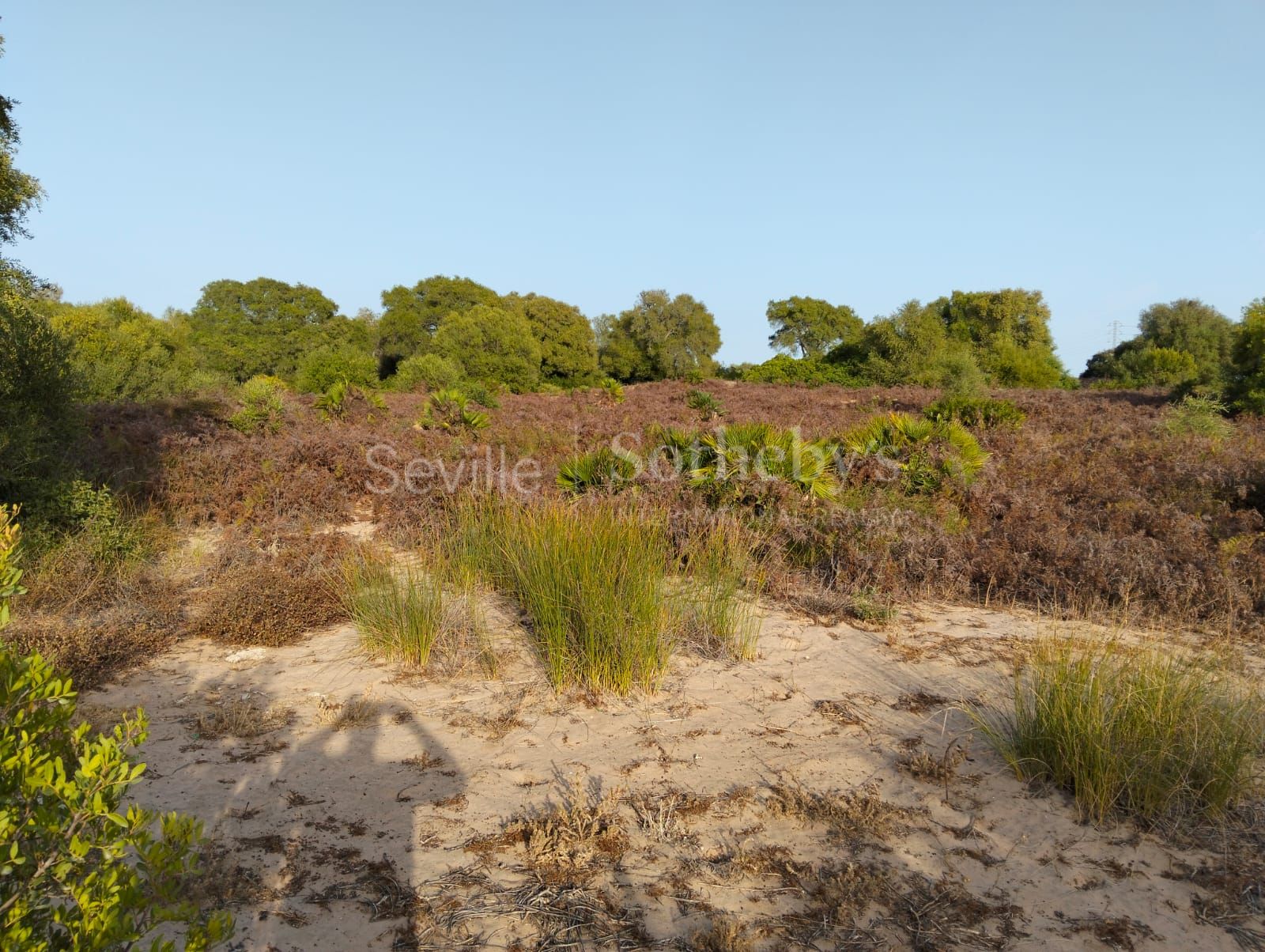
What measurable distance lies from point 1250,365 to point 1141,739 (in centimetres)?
1550

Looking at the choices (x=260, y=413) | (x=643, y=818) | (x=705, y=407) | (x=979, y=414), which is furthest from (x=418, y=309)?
(x=643, y=818)

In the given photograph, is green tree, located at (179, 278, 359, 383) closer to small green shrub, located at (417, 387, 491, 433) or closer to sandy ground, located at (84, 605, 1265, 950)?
small green shrub, located at (417, 387, 491, 433)

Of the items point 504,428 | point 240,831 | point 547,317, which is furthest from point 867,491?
point 547,317

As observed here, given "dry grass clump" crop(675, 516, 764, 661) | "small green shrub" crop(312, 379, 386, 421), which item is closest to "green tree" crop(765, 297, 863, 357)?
"small green shrub" crop(312, 379, 386, 421)

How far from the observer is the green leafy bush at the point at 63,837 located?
4.61 feet

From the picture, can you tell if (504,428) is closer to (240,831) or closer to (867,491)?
(867,491)

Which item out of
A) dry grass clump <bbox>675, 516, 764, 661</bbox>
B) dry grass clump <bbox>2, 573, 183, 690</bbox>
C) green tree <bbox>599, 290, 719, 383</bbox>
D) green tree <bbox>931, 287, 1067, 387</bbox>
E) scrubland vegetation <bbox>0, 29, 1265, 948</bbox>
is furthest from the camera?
green tree <bbox>599, 290, 719, 383</bbox>

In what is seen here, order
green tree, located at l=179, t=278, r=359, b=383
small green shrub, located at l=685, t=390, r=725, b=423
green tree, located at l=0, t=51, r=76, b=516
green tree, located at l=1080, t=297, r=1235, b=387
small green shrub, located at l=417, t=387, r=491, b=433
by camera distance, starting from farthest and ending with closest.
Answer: green tree, located at l=179, t=278, r=359, b=383, green tree, located at l=1080, t=297, r=1235, b=387, small green shrub, located at l=685, t=390, r=725, b=423, small green shrub, located at l=417, t=387, r=491, b=433, green tree, located at l=0, t=51, r=76, b=516

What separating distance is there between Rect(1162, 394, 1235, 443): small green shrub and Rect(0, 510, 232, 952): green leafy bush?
1292cm

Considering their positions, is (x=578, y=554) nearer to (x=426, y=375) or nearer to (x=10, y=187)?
(x=10, y=187)

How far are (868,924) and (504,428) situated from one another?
1226 cm

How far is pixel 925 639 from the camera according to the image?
5469 millimetres

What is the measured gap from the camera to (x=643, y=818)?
10.6ft

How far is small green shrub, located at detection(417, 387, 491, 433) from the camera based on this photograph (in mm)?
13164
